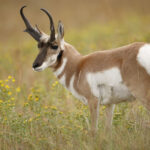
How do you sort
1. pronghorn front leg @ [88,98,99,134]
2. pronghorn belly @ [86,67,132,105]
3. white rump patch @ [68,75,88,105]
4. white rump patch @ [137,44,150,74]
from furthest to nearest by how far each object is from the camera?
white rump patch @ [68,75,88,105] → pronghorn front leg @ [88,98,99,134] → pronghorn belly @ [86,67,132,105] → white rump patch @ [137,44,150,74]

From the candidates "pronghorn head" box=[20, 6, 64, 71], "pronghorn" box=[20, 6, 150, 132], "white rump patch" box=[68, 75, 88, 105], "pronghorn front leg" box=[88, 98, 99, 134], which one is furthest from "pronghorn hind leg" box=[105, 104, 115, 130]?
"pronghorn head" box=[20, 6, 64, 71]

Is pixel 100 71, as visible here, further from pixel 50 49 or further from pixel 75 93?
pixel 50 49

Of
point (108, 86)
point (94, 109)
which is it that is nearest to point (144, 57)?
point (108, 86)

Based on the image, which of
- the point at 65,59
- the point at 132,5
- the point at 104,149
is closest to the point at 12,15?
the point at 132,5

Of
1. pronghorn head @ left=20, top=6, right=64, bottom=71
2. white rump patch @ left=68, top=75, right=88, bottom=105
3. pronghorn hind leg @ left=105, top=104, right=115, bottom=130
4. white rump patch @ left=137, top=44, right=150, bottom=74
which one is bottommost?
pronghorn hind leg @ left=105, top=104, right=115, bottom=130

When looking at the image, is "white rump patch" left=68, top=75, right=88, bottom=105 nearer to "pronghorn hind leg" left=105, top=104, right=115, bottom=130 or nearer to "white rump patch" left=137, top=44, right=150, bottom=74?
"pronghorn hind leg" left=105, top=104, right=115, bottom=130

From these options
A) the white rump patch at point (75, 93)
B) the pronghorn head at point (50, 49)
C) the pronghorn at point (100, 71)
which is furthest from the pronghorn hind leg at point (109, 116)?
the pronghorn head at point (50, 49)

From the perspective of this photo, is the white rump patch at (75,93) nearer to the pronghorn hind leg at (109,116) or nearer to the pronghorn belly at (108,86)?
the pronghorn belly at (108,86)

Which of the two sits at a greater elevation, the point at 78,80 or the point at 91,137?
the point at 78,80

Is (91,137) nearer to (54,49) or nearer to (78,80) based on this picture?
(78,80)

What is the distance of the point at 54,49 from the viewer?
5207mm

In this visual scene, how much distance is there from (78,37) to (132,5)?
612cm

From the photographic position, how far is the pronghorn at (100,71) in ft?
14.3

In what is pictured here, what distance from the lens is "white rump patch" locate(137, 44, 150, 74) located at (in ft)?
13.9
